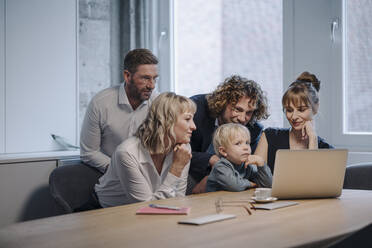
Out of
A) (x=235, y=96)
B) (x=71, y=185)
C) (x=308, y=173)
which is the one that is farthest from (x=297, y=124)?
(x=71, y=185)

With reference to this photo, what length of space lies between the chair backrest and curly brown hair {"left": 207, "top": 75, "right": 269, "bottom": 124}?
85 cm

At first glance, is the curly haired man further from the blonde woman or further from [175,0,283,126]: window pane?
[175,0,283,126]: window pane

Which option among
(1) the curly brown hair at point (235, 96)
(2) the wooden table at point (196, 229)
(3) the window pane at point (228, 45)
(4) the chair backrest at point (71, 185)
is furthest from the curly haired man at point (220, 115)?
(2) the wooden table at point (196, 229)

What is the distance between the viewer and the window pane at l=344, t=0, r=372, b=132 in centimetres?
333

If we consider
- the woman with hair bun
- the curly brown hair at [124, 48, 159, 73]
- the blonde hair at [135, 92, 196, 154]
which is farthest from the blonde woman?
the curly brown hair at [124, 48, 159, 73]

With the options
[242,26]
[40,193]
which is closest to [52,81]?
[40,193]

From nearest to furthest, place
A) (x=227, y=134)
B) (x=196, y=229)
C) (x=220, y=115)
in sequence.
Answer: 1. (x=196, y=229)
2. (x=227, y=134)
3. (x=220, y=115)

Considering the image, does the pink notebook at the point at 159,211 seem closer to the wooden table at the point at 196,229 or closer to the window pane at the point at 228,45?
the wooden table at the point at 196,229

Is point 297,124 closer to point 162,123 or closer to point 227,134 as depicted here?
point 227,134

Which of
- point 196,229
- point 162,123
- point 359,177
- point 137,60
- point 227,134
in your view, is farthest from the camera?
point 137,60

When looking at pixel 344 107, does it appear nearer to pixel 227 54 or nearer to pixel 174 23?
pixel 227 54

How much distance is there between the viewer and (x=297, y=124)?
111 inches

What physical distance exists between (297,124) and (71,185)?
129 centimetres

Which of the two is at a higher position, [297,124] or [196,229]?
[297,124]
